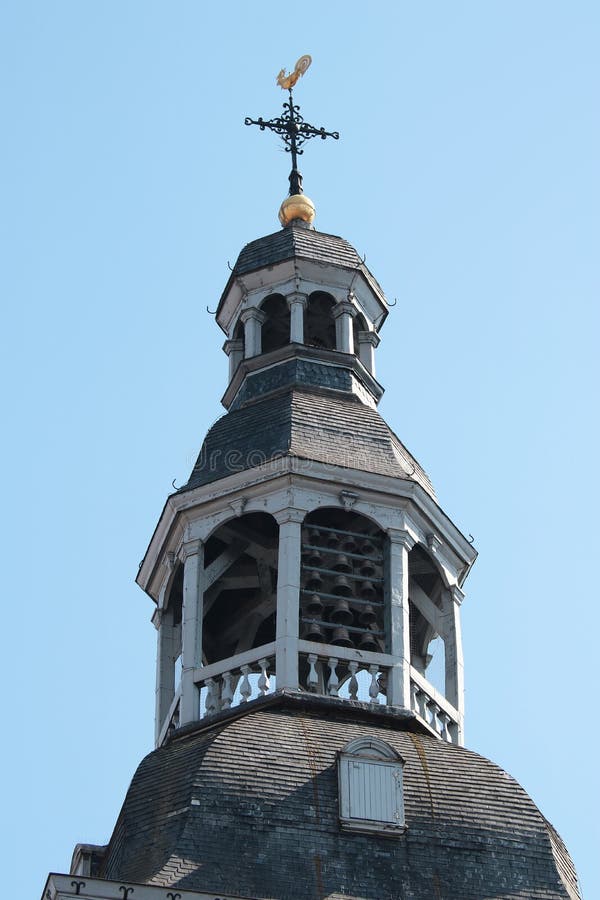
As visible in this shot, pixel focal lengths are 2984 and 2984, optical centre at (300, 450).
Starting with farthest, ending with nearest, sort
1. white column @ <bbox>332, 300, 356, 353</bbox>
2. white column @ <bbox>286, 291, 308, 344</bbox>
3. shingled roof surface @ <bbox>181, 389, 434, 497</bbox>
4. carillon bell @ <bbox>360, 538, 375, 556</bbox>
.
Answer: white column @ <bbox>332, 300, 356, 353</bbox> < white column @ <bbox>286, 291, 308, 344</bbox> < shingled roof surface @ <bbox>181, 389, 434, 497</bbox> < carillon bell @ <bbox>360, 538, 375, 556</bbox>

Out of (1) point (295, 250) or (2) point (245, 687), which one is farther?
(1) point (295, 250)

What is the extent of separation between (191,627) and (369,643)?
7.61ft

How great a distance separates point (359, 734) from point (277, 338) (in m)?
9.38

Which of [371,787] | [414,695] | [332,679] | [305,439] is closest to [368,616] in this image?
[414,695]

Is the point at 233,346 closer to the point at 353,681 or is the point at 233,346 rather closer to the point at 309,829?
the point at 353,681

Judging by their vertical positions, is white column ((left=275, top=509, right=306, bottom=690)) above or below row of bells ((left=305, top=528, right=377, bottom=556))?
below

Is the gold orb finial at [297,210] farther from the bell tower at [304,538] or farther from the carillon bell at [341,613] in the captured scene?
the carillon bell at [341,613]

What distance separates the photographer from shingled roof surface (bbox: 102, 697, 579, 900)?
33.8 meters

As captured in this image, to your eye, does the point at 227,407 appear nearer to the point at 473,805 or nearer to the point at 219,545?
the point at 219,545

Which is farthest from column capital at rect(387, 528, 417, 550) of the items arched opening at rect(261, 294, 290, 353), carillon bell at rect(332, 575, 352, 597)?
arched opening at rect(261, 294, 290, 353)

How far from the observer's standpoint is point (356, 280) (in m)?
43.8

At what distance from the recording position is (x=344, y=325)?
1704 inches

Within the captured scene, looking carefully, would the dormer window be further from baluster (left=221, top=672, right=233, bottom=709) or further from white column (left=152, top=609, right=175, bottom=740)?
white column (left=152, top=609, right=175, bottom=740)

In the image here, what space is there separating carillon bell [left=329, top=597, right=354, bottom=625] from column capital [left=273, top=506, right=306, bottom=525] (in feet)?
3.95
